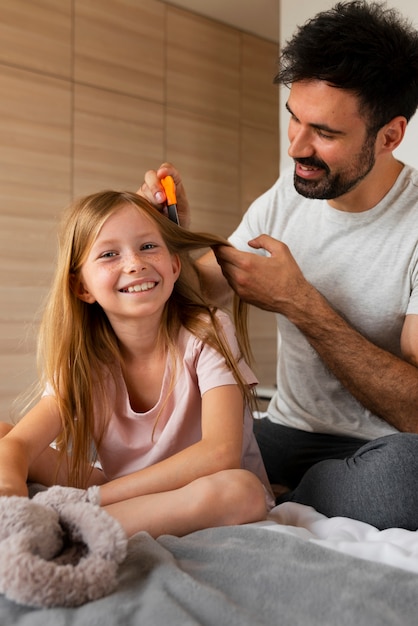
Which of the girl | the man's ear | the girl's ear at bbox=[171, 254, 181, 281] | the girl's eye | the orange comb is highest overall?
the man's ear

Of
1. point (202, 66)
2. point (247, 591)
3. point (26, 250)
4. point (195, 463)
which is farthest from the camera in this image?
point (202, 66)

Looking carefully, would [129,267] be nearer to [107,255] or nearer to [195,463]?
[107,255]

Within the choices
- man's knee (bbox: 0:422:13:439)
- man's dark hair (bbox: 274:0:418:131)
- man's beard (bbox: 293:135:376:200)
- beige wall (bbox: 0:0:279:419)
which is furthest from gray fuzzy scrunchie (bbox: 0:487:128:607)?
beige wall (bbox: 0:0:279:419)

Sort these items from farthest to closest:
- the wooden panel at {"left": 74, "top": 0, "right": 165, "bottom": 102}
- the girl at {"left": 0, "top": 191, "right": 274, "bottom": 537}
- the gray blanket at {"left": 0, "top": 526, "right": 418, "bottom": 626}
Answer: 1. the wooden panel at {"left": 74, "top": 0, "right": 165, "bottom": 102}
2. the girl at {"left": 0, "top": 191, "right": 274, "bottom": 537}
3. the gray blanket at {"left": 0, "top": 526, "right": 418, "bottom": 626}

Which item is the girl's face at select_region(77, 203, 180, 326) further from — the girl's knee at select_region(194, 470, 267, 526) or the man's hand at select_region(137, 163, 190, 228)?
the girl's knee at select_region(194, 470, 267, 526)

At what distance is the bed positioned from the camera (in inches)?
27.6

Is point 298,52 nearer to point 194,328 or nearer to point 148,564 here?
point 194,328

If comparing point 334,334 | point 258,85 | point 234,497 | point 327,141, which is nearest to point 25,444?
point 234,497

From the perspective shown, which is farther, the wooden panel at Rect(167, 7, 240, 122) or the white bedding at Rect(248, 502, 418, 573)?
the wooden panel at Rect(167, 7, 240, 122)

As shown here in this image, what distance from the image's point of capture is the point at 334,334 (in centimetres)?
148

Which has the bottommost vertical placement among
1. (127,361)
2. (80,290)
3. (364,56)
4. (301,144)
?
(127,361)

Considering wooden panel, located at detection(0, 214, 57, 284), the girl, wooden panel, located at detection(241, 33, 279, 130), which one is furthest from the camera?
wooden panel, located at detection(241, 33, 279, 130)

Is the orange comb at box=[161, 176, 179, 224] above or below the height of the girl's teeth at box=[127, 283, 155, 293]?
above

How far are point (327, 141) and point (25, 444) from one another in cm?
91
